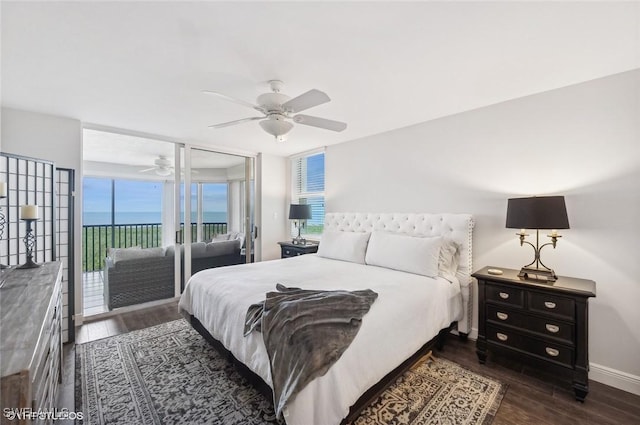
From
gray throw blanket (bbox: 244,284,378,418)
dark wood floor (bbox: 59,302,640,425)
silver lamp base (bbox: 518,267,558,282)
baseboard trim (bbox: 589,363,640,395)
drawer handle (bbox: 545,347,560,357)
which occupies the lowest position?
dark wood floor (bbox: 59,302,640,425)

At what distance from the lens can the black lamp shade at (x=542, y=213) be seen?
214 cm

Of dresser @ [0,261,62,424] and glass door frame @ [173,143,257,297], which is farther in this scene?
glass door frame @ [173,143,257,297]

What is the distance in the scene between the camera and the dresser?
2.67 ft

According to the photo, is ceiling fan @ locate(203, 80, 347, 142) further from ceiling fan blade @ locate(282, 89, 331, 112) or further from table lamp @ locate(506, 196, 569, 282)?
table lamp @ locate(506, 196, 569, 282)

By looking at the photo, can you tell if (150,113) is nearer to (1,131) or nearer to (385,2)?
(1,131)

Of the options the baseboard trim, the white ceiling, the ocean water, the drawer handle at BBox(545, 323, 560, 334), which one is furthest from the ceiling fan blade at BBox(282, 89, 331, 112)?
the ocean water

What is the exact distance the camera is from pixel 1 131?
2807 mm

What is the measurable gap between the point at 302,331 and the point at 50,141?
3.69 meters

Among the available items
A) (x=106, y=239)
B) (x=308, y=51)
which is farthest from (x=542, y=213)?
(x=106, y=239)

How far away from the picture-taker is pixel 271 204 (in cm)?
534

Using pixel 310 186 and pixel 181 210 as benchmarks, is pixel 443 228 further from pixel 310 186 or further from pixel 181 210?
pixel 181 210

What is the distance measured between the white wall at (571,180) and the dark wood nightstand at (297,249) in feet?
6.08

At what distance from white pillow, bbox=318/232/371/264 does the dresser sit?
270cm

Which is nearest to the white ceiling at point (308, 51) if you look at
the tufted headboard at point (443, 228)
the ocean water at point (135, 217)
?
the tufted headboard at point (443, 228)
